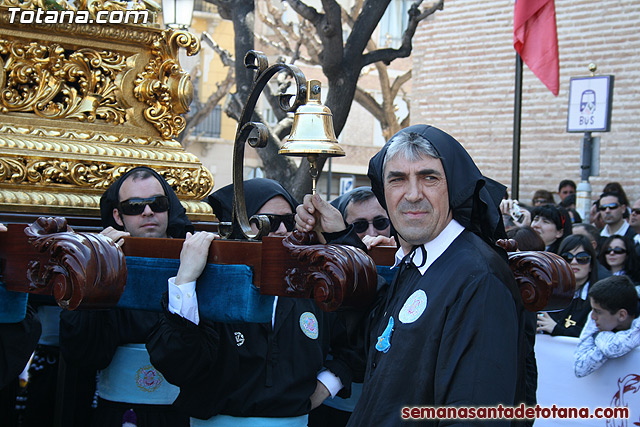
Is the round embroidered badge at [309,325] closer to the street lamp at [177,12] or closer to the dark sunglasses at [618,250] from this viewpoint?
the dark sunglasses at [618,250]

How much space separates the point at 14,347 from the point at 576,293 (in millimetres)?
4251

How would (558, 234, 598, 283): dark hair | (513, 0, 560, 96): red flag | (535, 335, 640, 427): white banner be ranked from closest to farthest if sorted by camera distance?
(535, 335, 640, 427): white banner, (558, 234, 598, 283): dark hair, (513, 0, 560, 96): red flag

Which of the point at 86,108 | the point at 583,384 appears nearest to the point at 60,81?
the point at 86,108

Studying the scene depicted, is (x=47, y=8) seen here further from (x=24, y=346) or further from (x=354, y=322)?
(x=354, y=322)

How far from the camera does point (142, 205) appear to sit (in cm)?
366

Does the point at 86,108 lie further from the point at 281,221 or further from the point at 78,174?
the point at 281,221

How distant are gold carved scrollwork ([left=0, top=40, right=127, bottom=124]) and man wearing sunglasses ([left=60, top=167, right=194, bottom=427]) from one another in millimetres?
422

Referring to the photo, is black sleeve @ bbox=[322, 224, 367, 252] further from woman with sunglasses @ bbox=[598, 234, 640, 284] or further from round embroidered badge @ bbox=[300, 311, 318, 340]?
woman with sunglasses @ bbox=[598, 234, 640, 284]

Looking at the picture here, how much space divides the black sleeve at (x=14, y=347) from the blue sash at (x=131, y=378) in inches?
18.6

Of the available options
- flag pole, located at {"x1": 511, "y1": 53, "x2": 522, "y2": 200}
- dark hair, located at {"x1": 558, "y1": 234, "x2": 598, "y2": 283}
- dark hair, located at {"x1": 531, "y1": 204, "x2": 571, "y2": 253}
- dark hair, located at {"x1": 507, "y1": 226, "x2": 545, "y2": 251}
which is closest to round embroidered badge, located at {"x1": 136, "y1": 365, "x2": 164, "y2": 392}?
dark hair, located at {"x1": 507, "y1": 226, "x2": 545, "y2": 251}

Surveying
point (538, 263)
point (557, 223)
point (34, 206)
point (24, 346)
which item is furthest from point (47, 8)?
point (557, 223)

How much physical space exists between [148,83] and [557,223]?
4.36 m

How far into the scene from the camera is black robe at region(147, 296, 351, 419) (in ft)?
10.3
